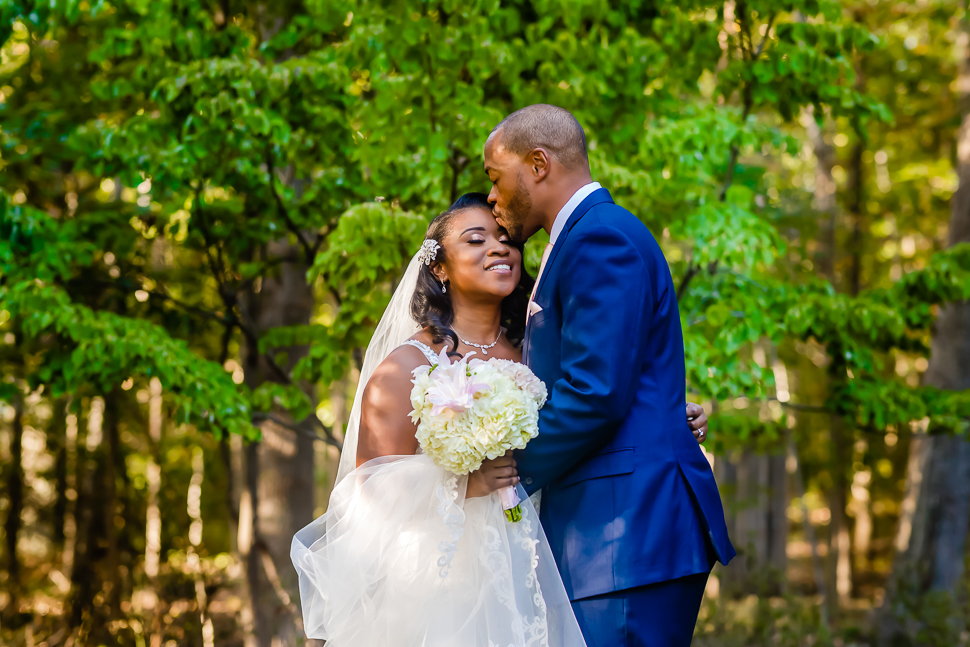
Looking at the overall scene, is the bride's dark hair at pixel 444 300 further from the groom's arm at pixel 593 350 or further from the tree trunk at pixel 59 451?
the tree trunk at pixel 59 451

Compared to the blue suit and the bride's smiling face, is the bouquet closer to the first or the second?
the blue suit

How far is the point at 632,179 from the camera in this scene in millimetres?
3822

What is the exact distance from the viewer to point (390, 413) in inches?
98.2

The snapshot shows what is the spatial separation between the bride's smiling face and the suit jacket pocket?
29.5 inches

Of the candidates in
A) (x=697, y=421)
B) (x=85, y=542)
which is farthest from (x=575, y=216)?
(x=85, y=542)

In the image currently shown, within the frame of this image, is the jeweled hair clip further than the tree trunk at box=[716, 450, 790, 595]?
No

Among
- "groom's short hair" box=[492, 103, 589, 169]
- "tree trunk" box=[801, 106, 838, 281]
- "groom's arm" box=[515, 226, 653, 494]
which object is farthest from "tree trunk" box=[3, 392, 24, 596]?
"tree trunk" box=[801, 106, 838, 281]

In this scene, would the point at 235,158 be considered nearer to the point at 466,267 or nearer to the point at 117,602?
the point at 466,267

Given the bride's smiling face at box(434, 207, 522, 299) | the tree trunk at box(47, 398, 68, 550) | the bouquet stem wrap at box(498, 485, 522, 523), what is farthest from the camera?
the tree trunk at box(47, 398, 68, 550)

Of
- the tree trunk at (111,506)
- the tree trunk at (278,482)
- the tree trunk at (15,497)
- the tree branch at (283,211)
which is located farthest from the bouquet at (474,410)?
the tree trunk at (15,497)

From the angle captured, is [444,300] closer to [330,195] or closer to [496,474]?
[496,474]

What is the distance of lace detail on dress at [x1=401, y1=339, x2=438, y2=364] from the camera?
8.27 feet

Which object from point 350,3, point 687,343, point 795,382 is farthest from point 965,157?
point 795,382

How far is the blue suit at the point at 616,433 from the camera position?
2.04 meters
